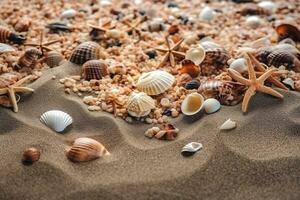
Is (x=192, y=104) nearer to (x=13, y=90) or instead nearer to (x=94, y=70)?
(x=94, y=70)

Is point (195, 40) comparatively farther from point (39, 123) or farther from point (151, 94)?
point (39, 123)

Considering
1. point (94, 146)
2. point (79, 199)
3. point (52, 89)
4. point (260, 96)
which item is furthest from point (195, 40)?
point (79, 199)

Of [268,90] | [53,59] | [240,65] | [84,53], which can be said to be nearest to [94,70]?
[84,53]

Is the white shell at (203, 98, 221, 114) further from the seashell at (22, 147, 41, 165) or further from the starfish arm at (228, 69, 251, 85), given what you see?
the seashell at (22, 147, 41, 165)

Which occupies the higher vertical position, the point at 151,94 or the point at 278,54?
the point at 278,54

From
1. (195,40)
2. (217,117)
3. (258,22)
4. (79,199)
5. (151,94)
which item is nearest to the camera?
(79,199)

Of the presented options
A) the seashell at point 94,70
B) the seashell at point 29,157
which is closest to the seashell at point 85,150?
the seashell at point 29,157
